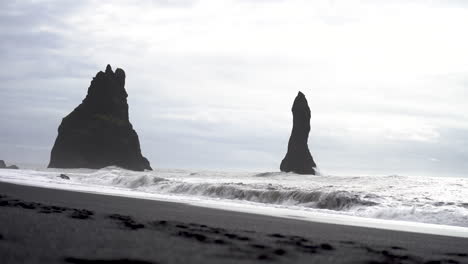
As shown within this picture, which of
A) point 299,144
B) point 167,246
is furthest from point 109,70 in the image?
point 167,246

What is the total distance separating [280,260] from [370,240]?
3.70 m

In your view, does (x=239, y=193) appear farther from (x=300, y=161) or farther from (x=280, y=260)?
(x=300, y=161)

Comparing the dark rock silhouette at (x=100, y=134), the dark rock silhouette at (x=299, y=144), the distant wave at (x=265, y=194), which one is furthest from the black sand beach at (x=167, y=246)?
the dark rock silhouette at (x=100, y=134)

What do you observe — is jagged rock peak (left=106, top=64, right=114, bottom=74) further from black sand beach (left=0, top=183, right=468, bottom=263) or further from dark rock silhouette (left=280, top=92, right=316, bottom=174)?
black sand beach (left=0, top=183, right=468, bottom=263)

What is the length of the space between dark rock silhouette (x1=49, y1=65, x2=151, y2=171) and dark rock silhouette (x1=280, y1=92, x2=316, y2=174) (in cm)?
3112

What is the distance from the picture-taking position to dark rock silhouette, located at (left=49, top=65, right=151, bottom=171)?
91812mm

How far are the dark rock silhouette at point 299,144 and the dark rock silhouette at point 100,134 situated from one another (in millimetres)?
31115

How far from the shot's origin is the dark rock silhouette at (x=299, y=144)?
79500 millimetres

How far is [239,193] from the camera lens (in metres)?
22.7

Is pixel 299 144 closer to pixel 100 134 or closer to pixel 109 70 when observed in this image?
pixel 100 134

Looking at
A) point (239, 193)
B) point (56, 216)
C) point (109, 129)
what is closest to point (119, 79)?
point (109, 129)

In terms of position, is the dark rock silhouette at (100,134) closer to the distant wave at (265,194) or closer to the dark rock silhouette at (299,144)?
the dark rock silhouette at (299,144)

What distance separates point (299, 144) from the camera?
81625mm

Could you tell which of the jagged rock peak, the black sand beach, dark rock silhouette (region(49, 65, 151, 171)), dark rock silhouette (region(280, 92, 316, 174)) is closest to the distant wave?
the black sand beach
